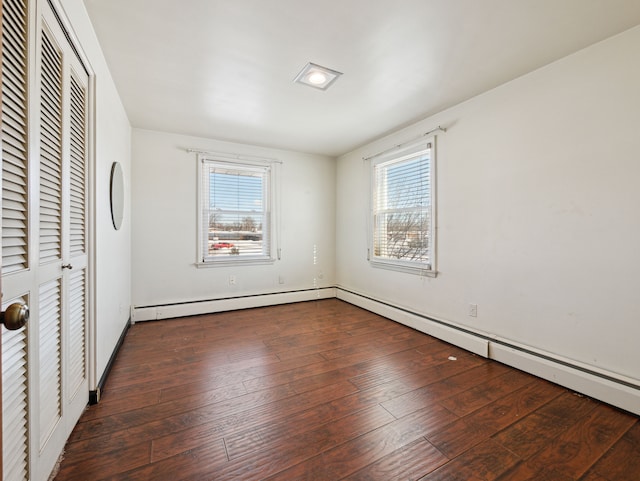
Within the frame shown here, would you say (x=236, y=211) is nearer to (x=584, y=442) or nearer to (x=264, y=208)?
(x=264, y=208)

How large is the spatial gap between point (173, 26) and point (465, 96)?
2.42 m

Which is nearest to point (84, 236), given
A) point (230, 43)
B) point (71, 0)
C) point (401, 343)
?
point (71, 0)

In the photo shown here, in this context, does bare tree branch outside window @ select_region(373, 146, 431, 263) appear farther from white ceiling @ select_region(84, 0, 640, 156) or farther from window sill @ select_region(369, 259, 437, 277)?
white ceiling @ select_region(84, 0, 640, 156)

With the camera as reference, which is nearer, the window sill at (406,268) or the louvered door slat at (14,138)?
the louvered door slat at (14,138)

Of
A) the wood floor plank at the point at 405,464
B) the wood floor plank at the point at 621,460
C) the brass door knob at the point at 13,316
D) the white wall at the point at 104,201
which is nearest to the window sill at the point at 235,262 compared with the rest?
the white wall at the point at 104,201

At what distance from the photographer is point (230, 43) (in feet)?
6.71

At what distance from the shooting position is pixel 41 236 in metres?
1.30

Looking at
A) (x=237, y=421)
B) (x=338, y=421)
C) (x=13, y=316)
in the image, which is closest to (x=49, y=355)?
(x=13, y=316)

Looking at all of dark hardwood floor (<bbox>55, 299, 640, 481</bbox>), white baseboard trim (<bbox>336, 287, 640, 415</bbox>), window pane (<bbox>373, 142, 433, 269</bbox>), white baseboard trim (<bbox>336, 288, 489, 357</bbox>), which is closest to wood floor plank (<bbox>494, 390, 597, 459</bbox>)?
dark hardwood floor (<bbox>55, 299, 640, 481</bbox>)

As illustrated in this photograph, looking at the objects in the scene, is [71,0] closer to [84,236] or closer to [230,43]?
[230,43]

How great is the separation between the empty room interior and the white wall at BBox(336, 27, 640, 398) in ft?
0.05

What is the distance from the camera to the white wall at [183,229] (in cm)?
366

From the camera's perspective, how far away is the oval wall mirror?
248 centimetres

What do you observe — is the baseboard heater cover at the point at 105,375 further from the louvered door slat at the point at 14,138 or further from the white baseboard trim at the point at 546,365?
the white baseboard trim at the point at 546,365
